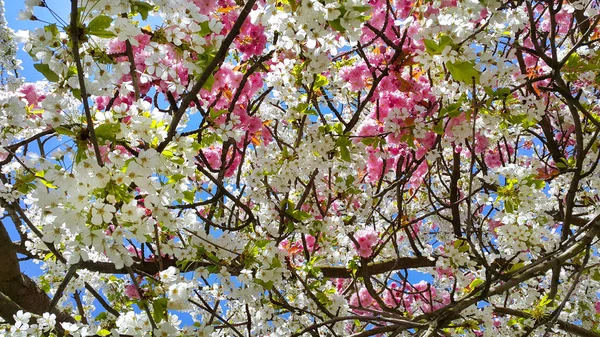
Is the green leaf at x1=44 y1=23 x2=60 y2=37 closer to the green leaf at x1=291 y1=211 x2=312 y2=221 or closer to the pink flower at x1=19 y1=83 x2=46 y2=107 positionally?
the green leaf at x1=291 y1=211 x2=312 y2=221

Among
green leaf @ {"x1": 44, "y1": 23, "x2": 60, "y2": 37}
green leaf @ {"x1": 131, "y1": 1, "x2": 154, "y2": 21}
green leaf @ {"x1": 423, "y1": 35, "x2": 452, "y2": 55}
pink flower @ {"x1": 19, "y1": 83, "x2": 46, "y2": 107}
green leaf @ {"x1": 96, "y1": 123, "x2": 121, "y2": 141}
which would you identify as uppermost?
pink flower @ {"x1": 19, "y1": 83, "x2": 46, "y2": 107}

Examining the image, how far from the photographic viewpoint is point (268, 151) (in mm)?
3520

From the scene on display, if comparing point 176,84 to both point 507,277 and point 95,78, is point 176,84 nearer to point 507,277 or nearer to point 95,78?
point 95,78

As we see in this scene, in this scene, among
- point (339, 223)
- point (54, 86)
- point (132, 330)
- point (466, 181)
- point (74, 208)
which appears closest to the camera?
point (74, 208)

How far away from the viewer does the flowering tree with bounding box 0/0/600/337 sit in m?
1.58

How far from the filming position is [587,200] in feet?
12.8

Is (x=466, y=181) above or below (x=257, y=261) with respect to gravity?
above

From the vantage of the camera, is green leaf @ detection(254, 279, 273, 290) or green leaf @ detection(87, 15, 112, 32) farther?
green leaf @ detection(254, 279, 273, 290)

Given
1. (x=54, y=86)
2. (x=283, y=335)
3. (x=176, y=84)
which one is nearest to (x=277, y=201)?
(x=283, y=335)

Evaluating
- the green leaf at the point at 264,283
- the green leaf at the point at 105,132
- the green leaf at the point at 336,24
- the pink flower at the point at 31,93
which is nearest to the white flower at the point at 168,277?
the green leaf at the point at 264,283

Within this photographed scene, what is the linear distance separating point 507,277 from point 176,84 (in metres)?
1.79

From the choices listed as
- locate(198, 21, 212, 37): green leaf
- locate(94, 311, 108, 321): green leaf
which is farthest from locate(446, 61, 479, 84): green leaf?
locate(94, 311, 108, 321): green leaf

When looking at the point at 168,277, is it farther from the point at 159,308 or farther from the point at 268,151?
the point at 268,151

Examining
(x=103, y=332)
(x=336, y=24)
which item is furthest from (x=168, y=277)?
(x=336, y=24)
